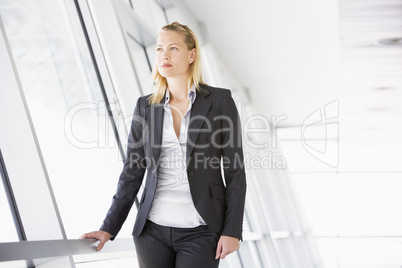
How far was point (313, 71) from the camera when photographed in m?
8.97

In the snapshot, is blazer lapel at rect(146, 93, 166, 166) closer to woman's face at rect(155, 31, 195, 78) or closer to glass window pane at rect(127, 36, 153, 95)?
woman's face at rect(155, 31, 195, 78)

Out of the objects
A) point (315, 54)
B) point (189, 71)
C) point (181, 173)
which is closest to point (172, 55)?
point (189, 71)

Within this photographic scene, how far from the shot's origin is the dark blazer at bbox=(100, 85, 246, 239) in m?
2.03

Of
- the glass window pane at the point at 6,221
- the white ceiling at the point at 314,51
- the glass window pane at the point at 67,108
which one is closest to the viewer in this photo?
the glass window pane at the point at 6,221

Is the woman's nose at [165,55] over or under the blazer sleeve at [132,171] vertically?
over

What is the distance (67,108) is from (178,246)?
1.41m

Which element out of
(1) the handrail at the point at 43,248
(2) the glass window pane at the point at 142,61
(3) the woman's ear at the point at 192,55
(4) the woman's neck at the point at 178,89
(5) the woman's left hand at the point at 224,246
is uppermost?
(2) the glass window pane at the point at 142,61

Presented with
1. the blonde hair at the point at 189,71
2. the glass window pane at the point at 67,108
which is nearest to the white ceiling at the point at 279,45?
the glass window pane at the point at 67,108

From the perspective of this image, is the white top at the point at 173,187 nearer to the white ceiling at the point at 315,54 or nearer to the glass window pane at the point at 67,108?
the glass window pane at the point at 67,108

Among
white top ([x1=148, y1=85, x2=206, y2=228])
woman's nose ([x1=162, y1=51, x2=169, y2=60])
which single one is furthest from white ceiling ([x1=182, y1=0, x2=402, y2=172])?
white top ([x1=148, y1=85, x2=206, y2=228])

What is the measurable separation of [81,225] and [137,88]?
1.35 metres

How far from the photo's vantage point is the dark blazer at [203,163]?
203 centimetres

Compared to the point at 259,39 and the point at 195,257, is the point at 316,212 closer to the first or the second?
the point at 259,39

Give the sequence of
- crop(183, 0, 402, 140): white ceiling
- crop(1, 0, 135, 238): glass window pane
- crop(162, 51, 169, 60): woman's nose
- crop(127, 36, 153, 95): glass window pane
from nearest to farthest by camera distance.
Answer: crop(162, 51, 169, 60): woman's nose < crop(1, 0, 135, 238): glass window pane < crop(127, 36, 153, 95): glass window pane < crop(183, 0, 402, 140): white ceiling
